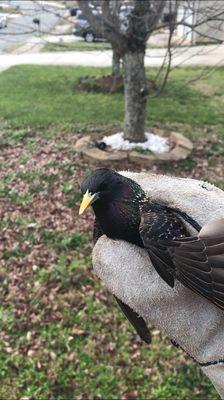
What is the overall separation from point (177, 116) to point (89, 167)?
11.7ft

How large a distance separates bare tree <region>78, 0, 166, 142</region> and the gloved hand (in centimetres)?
474

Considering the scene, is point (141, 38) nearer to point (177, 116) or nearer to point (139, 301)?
point (177, 116)

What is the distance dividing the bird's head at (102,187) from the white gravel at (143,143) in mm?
5031

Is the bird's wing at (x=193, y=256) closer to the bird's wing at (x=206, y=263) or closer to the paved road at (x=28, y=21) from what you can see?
the bird's wing at (x=206, y=263)

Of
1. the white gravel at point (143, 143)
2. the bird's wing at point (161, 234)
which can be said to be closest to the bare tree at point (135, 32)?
the white gravel at point (143, 143)

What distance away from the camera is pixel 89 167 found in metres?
6.94

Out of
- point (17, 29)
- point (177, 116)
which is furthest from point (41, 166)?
point (177, 116)

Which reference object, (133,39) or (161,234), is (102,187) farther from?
(133,39)

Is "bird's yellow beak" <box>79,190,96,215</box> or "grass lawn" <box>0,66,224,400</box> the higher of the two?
"bird's yellow beak" <box>79,190,96,215</box>

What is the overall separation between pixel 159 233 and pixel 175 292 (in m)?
0.33

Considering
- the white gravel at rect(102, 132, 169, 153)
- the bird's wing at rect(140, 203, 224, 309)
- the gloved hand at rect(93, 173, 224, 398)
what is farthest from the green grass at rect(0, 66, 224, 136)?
the bird's wing at rect(140, 203, 224, 309)

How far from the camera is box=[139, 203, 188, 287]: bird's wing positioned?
1.92 metres

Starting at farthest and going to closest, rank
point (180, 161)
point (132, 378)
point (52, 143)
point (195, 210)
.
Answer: point (52, 143)
point (180, 161)
point (132, 378)
point (195, 210)

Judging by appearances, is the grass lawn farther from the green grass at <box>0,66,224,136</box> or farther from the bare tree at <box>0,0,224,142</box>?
the bare tree at <box>0,0,224,142</box>
